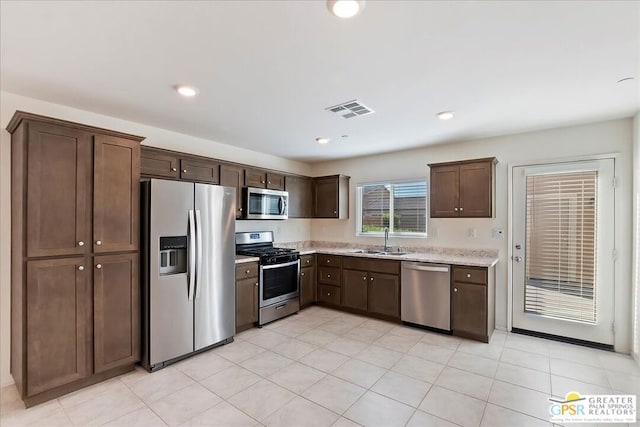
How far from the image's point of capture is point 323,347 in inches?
134

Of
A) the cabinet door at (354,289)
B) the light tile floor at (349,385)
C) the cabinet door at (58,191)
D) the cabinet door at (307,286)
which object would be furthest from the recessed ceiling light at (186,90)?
the cabinet door at (354,289)

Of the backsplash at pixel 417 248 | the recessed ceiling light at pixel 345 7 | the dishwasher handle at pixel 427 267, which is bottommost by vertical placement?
the dishwasher handle at pixel 427 267

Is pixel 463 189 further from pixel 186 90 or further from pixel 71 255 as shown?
pixel 71 255

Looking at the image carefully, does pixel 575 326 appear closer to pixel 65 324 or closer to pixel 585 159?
pixel 585 159

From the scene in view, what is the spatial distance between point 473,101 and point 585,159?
1.79 meters

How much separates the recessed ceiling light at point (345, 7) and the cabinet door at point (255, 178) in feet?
9.68

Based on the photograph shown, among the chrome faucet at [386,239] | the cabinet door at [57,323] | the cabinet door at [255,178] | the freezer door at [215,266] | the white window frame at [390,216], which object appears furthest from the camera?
the chrome faucet at [386,239]

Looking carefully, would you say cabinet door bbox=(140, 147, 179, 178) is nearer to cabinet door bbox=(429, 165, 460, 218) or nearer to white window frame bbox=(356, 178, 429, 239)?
white window frame bbox=(356, 178, 429, 239)

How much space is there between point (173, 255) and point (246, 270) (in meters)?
1.01

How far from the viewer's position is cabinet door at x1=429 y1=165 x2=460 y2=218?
402cm

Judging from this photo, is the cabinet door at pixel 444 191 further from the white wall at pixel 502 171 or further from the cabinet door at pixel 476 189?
the white wall at pixel 502 171

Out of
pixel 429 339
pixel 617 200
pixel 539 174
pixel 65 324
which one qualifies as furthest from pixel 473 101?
pixel 65 324

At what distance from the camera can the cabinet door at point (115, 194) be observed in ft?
8.61

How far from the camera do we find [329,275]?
4.87 metres
